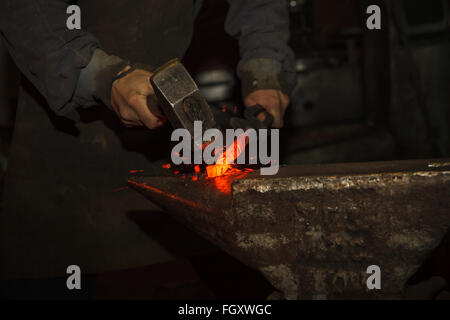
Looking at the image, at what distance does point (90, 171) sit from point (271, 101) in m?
1.08

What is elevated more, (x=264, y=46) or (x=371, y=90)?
(x=371, y=90)

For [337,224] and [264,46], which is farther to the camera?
[264,46]

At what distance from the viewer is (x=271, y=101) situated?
5.44ft

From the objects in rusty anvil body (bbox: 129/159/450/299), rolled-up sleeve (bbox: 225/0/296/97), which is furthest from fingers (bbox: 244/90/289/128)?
rusty anvil body (bbox: 129/159/450/299)

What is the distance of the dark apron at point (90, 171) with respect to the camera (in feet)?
5.85

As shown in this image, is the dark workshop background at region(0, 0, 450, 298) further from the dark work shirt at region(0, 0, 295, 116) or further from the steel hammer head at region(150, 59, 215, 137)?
the steel hammer head at region(150, 59, 215, 137)

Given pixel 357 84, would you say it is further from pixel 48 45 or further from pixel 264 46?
pixel 48 45

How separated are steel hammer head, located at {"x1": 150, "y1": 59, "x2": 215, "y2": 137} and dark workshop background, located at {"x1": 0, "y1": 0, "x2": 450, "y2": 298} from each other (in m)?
1.28

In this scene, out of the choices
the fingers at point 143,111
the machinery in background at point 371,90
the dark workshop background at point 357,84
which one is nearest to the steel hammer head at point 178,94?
the fingers at point 143,111

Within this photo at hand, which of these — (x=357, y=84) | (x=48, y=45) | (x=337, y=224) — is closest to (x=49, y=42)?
(x=48, y=45)

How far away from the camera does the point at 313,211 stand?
910 mm

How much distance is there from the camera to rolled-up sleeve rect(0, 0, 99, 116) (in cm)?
129

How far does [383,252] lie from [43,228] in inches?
68.6

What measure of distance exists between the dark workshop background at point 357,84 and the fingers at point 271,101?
2.61 ft
